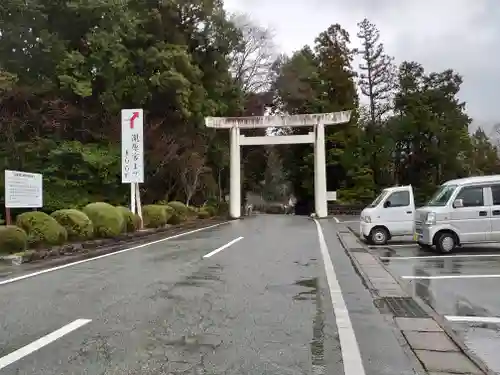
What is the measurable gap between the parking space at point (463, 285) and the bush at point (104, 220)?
8027mm

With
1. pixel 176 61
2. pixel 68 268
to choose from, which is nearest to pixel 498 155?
pixel 176 61

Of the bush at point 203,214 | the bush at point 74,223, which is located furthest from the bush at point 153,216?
the bush at point 203,214

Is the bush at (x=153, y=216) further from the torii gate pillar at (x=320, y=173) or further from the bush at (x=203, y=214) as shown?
the torii gate pillar at (x=320, y=173)

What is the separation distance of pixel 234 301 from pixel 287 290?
116cm

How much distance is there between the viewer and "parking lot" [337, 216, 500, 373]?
17.9 ft

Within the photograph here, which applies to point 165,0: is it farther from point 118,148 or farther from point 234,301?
point 234,301

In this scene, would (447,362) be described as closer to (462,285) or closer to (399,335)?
(399,335)

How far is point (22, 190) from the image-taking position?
43.8ft

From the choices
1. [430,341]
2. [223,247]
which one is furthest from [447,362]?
[223,247]

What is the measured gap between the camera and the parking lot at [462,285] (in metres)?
5.45

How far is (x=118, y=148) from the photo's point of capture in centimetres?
2622

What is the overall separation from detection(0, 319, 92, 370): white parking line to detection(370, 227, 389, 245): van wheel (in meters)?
10.9

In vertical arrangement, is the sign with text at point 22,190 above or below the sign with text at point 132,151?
below

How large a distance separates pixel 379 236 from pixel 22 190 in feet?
33.2
